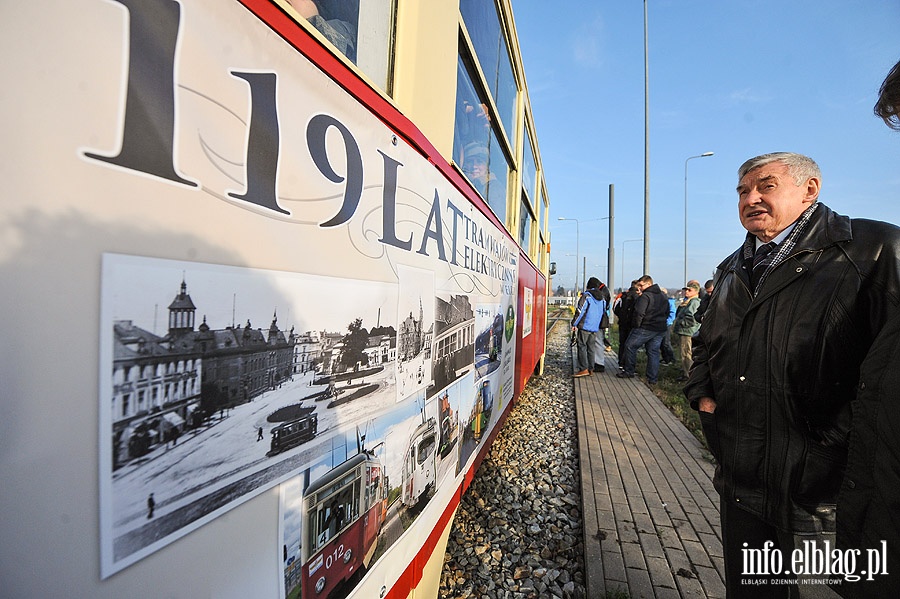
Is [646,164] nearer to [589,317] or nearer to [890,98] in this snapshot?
[589,317]

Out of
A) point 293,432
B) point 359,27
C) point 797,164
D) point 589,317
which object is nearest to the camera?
point 293,432

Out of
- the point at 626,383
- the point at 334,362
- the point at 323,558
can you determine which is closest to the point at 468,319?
the point at 334,362

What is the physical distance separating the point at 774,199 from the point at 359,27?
1.65 m

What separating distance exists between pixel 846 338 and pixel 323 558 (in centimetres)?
174

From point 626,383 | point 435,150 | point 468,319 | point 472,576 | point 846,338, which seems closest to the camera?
point 846,338

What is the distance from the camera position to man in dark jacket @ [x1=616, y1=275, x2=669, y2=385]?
6.64 m

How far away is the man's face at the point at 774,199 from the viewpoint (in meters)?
1.49

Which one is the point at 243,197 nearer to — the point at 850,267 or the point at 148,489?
the point at 148,489

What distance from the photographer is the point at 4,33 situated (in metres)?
0.45

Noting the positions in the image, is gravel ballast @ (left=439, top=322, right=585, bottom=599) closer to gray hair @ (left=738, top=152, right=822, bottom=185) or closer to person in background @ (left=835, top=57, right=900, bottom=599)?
person in background @ (left=835, top=57, right=900, bottom=599)

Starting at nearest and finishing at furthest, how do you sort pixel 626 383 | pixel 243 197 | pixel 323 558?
pixel 243 197 → pixel 323 558 → pixel 626 383

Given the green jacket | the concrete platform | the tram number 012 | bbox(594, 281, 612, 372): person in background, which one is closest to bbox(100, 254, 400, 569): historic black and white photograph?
the tram number 012

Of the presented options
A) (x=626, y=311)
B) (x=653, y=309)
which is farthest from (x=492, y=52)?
(x=626, y=311)

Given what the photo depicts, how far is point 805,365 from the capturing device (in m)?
1.31
